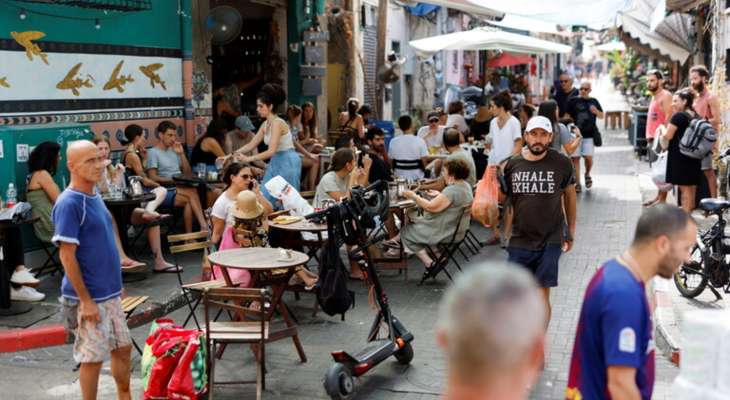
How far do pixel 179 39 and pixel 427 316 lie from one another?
6.17 metres

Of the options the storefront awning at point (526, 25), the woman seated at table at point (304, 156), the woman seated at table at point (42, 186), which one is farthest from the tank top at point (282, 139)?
the storefront awning at point (526, 25)

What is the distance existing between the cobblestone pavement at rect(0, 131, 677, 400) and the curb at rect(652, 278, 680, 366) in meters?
0.13

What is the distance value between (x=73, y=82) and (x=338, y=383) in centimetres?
601

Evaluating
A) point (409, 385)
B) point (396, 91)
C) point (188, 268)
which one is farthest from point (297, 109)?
point (396, 91)

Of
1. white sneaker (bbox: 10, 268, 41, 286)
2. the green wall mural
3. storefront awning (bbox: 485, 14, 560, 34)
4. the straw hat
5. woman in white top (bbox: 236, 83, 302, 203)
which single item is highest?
storefront awning (bbox: 485, 14, 560, 34)

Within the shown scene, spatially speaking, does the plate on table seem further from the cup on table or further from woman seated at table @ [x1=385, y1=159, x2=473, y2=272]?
the cup on table

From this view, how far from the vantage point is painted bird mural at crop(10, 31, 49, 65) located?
9.70 meters

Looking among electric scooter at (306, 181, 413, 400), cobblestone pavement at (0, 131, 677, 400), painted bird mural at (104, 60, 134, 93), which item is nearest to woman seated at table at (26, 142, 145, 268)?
cobblestone pavement at (0, 131, 677, 400)

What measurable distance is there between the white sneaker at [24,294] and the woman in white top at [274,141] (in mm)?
2537

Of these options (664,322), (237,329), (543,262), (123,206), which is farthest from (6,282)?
(664,322)

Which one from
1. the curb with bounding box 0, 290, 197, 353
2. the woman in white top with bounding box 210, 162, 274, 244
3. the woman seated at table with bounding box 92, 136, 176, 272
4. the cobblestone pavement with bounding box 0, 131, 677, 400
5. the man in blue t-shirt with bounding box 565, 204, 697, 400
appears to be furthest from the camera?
the woman seated at table with bounding box 92, 136, 176, 272

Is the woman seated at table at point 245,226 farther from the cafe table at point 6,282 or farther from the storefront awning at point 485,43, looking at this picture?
the storefront awning at point 485,43

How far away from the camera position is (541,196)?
21.7ft

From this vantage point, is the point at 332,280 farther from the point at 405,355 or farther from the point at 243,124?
the point at 243,124
